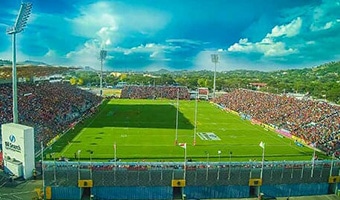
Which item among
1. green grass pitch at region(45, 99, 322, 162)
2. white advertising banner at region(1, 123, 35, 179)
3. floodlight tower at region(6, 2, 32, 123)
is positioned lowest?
green grass pitch at region(45, 99, 322, 162)

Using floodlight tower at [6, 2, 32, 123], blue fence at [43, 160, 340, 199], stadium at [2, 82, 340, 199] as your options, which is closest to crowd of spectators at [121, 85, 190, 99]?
stadium at [2, 82, 340, 199]

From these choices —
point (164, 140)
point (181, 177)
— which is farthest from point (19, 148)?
point (164, 140)

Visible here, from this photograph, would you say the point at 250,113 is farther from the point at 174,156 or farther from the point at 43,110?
the point at 43,110

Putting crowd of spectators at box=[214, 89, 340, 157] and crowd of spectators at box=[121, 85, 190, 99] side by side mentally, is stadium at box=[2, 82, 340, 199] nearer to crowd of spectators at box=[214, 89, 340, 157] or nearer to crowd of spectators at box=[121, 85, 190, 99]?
crowd of spectators at box=[214, 89, 340, 157]

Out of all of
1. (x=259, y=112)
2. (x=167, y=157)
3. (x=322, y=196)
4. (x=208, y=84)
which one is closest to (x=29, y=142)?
(x=167, y=157)

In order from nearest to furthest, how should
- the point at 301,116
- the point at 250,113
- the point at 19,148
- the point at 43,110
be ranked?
the point at 19,148 → the point at 43,110 → the point at 301,116 → the point at 250,113

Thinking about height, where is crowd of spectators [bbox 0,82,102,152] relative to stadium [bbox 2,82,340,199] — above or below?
above
